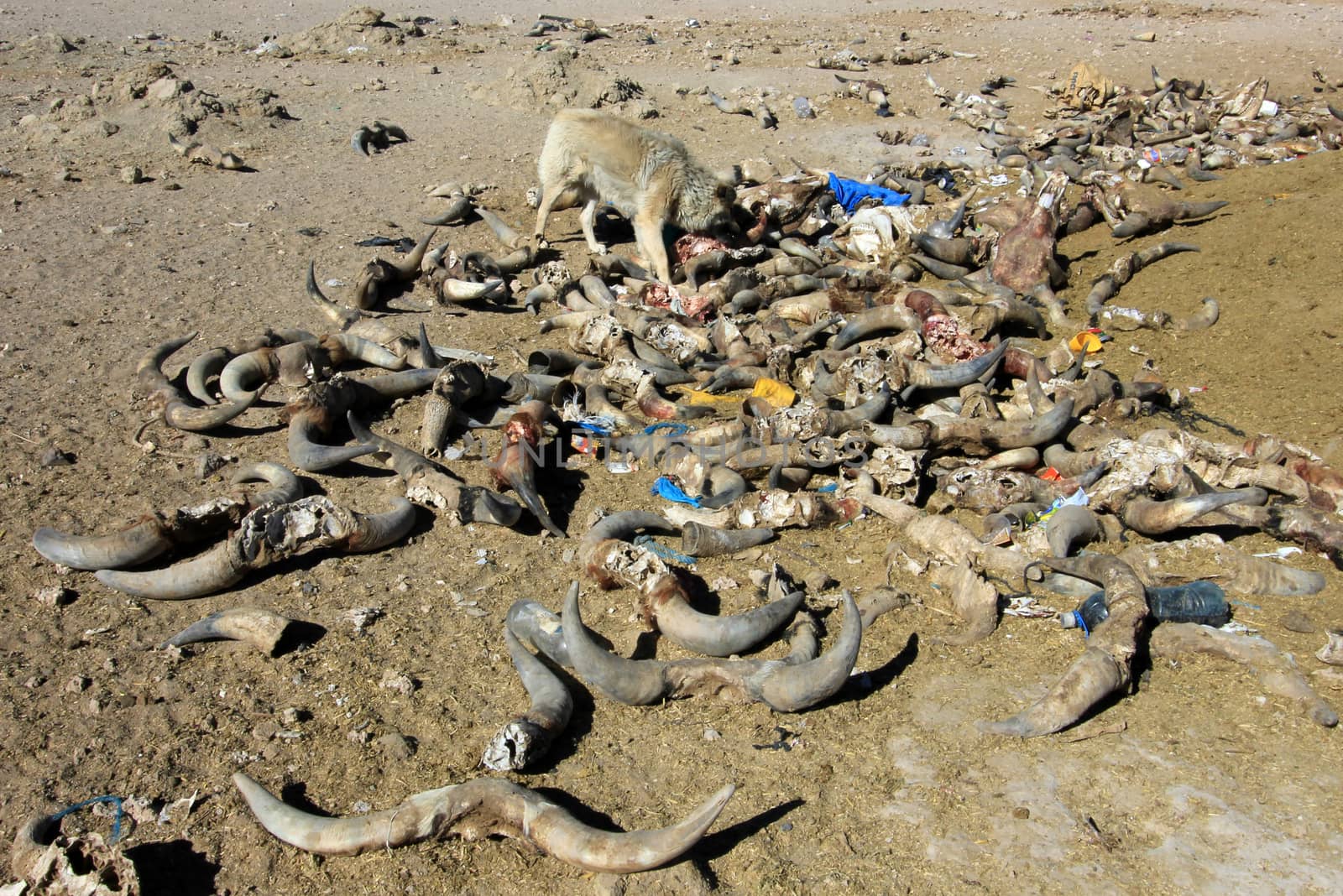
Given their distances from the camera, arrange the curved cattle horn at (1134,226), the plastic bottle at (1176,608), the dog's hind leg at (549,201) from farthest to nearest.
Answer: the dog's hind leg at (549,201) → the curved cattle horn at (1134,226) → the plastic bottle at (1176,608)

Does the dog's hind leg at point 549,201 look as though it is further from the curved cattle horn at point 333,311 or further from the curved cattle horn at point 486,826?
the curved cattle horn at point 486,826

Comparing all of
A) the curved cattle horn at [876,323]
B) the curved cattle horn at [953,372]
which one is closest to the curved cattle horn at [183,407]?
the curved cattle horn at [876,323]

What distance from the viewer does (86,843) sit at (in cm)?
278

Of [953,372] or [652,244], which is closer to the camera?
[953,372]

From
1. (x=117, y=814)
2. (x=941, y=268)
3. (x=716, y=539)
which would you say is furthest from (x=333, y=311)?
(x=941, y=268)

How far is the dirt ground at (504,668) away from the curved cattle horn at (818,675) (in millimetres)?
138

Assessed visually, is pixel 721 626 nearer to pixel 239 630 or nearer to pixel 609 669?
pixel 609 669

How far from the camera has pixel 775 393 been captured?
241 inches

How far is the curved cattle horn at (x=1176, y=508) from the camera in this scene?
4453 millimetres

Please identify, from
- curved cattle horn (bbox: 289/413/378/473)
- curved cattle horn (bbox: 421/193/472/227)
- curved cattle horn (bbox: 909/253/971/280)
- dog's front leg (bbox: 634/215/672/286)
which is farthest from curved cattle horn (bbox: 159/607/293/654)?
curved cattle horn (bbox: 909/253/971/280)

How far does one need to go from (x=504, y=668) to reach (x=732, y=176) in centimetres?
743

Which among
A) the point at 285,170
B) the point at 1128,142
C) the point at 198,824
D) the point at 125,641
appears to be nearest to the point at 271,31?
the point at 285,170

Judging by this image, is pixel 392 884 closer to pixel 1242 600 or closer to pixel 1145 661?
pixel 1145 661

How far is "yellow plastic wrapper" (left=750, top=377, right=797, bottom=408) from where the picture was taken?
6039mm
